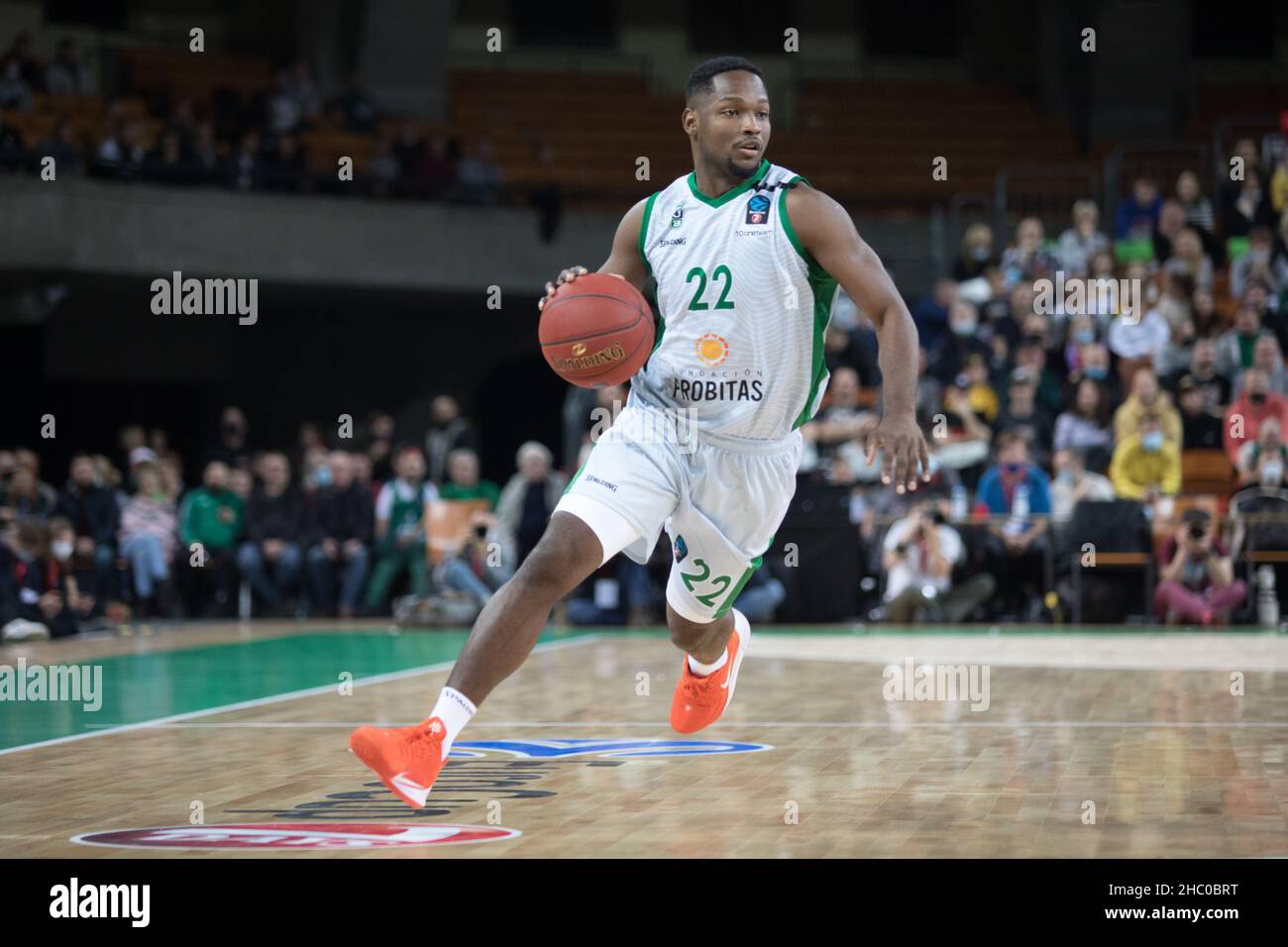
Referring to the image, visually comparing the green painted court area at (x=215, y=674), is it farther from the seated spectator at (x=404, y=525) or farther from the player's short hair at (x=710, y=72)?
the player's short hair at (x=710, y=72)

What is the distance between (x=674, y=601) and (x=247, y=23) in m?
19.6

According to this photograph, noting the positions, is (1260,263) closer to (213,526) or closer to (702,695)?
(213,526)

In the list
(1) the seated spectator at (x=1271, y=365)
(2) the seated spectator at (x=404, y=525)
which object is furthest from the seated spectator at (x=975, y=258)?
(2) the seated spectator at (x=404, y=525)

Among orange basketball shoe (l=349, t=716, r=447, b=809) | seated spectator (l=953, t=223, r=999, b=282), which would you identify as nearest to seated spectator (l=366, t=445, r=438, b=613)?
seated spectator (l=953, t=223, r=999, b=282)

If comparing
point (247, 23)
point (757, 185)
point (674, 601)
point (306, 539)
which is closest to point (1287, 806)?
point (674, 601)

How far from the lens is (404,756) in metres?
5.02

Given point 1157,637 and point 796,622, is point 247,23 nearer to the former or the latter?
point 796,622

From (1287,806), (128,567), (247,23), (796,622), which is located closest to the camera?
(1287,806)

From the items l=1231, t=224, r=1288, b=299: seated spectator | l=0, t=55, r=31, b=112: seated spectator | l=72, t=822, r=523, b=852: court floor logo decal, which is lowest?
l=72, t=822, r=523, b=852: court floor logo decal

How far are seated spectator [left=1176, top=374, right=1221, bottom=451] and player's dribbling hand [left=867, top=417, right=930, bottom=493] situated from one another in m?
11.0

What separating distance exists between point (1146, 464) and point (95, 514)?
29.1 feet

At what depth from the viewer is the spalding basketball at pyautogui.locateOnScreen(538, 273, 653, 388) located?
5.62 meters

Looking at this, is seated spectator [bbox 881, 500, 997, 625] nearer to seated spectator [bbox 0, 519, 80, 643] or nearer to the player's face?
seated spectator [bbox 0, 519, 80, 643]
